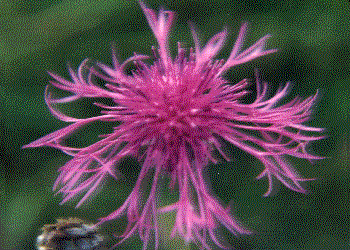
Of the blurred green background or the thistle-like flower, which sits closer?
the thistle-like flower

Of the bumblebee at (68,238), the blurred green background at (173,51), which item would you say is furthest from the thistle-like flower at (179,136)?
the blurred green background at (173,51)

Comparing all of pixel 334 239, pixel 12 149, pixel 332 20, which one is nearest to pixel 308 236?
pixel 334 239

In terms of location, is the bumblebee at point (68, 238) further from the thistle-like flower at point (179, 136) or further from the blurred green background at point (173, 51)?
the blurred green background at point (173, 51)

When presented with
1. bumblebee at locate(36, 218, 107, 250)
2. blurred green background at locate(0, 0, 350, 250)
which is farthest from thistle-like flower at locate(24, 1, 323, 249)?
blurred green background at locate(0, 0, 350, 250)

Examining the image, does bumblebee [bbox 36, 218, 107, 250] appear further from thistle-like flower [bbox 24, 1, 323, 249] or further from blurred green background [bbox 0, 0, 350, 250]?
blurred green background [bbox 0, 0, 350, 250]

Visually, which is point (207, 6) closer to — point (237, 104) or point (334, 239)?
point (237, 104)

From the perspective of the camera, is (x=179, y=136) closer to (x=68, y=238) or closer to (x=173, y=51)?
(x=68, y=238)
